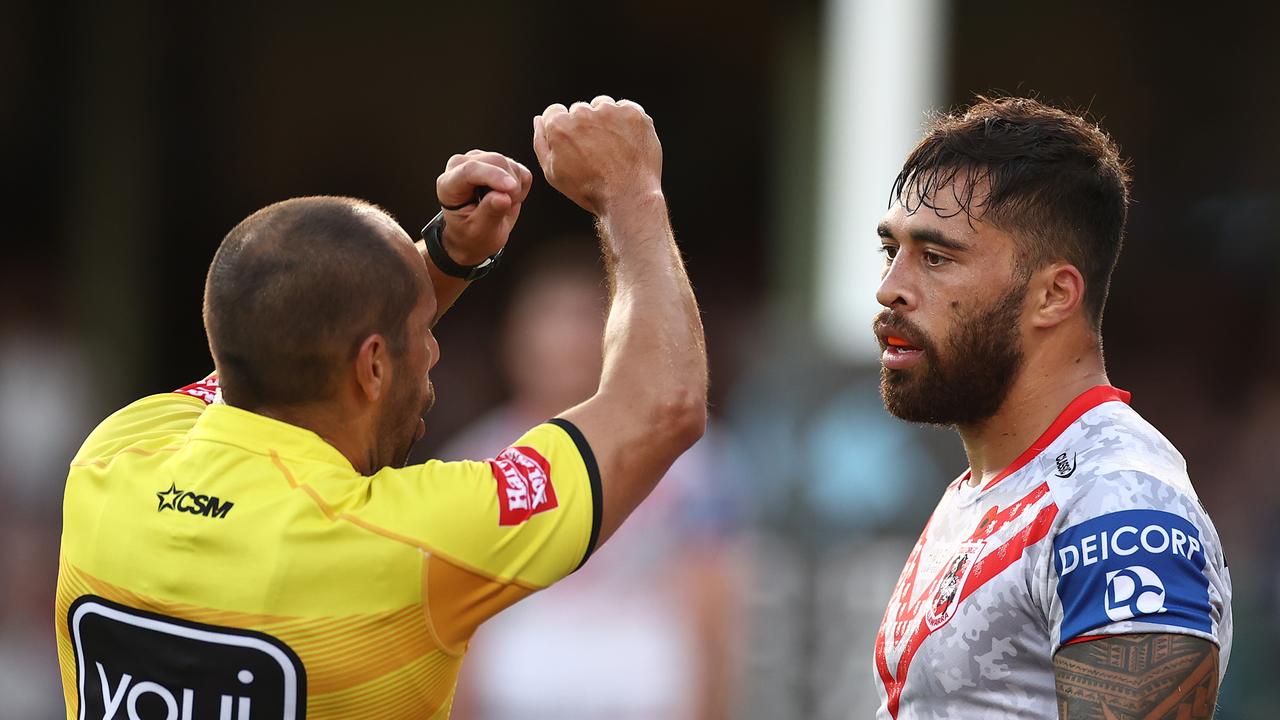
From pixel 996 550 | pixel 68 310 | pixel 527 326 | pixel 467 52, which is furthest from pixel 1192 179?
pixel 996 550

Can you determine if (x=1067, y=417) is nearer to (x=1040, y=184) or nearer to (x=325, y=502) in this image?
(x=1040, y=184)

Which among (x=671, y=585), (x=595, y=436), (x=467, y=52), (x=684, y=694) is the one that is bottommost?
(x=684, y=694)

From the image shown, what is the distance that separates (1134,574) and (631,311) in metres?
1.00

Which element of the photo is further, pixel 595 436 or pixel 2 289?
pixel 2 289

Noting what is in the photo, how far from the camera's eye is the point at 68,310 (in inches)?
419

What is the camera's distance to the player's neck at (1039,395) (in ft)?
10.2

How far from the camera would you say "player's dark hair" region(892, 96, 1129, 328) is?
121 inches

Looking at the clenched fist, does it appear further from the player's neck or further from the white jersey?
the white jersey

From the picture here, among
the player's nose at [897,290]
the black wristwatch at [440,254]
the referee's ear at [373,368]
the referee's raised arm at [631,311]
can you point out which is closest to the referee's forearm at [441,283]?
the black wristwatch at [440,254]

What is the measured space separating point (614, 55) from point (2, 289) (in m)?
4.40

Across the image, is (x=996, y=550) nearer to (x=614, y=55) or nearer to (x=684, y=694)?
(x=684, y=694)

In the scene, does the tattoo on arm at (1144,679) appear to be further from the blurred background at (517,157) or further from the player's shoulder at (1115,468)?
the blurred background at (517,157)

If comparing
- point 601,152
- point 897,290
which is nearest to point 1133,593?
point 897,290

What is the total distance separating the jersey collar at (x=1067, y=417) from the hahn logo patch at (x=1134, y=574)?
0.31m
